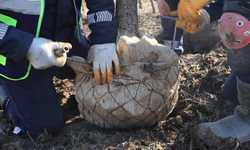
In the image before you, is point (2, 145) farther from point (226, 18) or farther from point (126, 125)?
point (226, 18)

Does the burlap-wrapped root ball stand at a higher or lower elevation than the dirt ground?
higher

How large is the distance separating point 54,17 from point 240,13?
142 cm

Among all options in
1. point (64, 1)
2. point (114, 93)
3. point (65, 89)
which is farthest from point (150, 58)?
point (65, 89)

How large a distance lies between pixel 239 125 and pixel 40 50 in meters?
1.60

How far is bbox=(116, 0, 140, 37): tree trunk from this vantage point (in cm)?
237

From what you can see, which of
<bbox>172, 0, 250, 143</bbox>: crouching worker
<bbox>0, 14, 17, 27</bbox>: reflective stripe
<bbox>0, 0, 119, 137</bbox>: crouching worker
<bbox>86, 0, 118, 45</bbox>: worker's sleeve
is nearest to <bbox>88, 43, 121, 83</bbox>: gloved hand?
<bbox>0, 0, 119, 137</bbox>: crouching worker

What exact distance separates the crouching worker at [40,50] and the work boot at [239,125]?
3.04ft

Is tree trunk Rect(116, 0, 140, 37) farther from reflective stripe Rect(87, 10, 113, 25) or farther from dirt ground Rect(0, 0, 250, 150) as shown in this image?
dirt ground Rect(0, 0, 250, 150)

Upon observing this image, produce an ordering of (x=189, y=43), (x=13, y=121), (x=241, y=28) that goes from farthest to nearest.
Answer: (x=189, y=43) → (x=13, y=121) → (x=241, y=28)

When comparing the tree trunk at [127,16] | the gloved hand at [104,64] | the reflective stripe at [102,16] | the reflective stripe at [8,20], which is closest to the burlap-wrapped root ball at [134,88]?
the gloved hand at [104,64]

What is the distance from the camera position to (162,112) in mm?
1737

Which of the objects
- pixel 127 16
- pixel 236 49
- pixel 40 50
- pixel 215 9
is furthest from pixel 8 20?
pixel 215 9

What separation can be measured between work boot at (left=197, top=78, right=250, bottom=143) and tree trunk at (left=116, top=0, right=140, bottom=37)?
1401mm

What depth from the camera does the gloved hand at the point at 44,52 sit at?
1.40 meters
